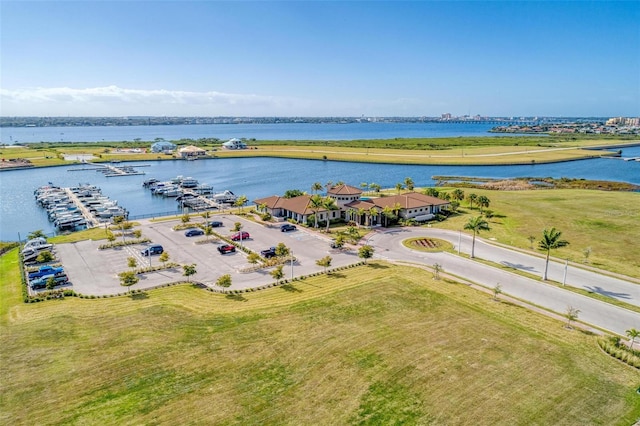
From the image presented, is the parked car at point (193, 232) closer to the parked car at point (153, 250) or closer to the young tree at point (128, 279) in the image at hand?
the parked car at point (153, 250)

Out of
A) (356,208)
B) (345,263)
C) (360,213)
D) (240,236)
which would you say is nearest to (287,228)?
(240,236)

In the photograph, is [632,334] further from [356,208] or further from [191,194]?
[191,194]

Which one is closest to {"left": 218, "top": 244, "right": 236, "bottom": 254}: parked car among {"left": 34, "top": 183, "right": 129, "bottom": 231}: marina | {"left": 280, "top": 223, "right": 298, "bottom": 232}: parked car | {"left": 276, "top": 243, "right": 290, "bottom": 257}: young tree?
{"left": 276, "top": 243, "right": 290, "bottom": 257}: young tree

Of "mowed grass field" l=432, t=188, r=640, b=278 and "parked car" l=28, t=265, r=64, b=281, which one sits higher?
"mowed grass field" l=432, t=188, r=640, b=278

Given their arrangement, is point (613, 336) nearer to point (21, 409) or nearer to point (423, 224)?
point (423, 224)

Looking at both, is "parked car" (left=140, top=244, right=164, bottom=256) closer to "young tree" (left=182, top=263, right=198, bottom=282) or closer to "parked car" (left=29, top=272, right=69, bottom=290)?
"parked car" (left=29, top=272, right=69, bottom=290)

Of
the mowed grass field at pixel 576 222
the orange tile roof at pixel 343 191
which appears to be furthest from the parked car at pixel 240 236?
the mowed grass field at pixel 576 222

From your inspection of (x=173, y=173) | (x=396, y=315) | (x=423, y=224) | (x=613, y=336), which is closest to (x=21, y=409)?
(x=396, y=315)
